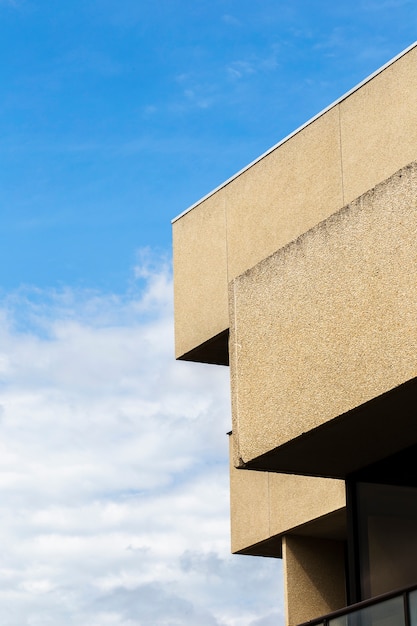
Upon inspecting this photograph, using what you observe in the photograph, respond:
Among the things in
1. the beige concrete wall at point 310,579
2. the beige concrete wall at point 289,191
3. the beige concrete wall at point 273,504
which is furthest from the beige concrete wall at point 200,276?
the beige concrete wall at point 310,579

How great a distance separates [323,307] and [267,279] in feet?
4.18

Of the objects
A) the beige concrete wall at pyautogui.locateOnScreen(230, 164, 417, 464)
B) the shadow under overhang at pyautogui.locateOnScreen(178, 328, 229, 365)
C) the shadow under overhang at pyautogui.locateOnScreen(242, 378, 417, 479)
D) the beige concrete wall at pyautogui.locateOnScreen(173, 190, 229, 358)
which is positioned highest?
the beige concrete wall at pyautogui.locateOnScreen(173, 190, 229, 358)

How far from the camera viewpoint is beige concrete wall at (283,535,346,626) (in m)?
23.7

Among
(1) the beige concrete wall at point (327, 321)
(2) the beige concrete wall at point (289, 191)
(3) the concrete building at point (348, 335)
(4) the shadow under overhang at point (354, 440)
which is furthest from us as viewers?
(2) the beige concrete wall at point (289, 191)

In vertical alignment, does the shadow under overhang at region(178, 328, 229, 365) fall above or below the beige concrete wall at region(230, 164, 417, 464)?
above

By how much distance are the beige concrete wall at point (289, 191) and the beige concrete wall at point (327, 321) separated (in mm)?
4772

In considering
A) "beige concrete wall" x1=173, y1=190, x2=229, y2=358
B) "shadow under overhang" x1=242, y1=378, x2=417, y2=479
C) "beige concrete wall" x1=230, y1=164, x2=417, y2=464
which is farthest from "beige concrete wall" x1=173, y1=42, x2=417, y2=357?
"shadow under overhang" x1=242, y1=378, x2=417, y2=479

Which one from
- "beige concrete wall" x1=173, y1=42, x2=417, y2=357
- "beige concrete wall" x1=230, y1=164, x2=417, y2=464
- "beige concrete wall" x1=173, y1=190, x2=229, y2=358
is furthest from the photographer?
"beige concrete wall" x1=173, y1=190, x2=229, y2=358

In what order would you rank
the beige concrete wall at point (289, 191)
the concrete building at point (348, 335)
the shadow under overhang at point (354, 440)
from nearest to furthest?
the concrete building at point (348, 335) < the shadow under overhang at point (354, 440) < the beige concrete wall at point (289, 191)

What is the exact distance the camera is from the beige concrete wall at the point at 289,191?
1995 cm

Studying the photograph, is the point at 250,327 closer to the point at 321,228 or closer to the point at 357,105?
the point at 321,228

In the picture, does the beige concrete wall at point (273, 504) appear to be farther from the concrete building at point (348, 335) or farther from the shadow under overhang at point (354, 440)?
the shadow under overhang at point (354, 440)

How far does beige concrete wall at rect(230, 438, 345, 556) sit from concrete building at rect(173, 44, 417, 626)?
0.22 ft

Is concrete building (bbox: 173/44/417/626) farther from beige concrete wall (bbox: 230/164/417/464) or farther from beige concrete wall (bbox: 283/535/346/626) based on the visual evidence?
beige concrete wall (bbox: 283/535/346/626)
